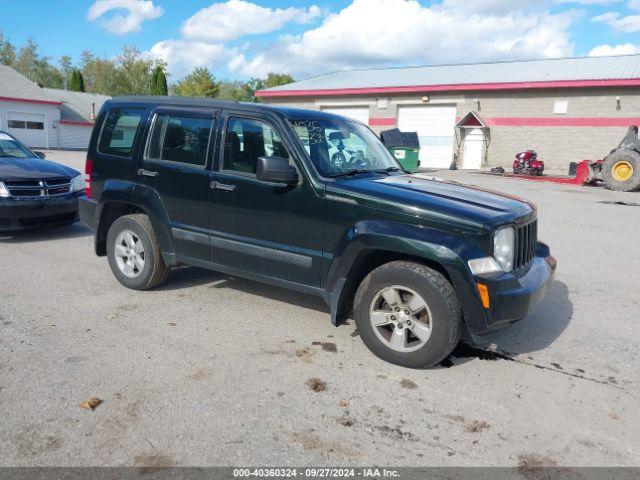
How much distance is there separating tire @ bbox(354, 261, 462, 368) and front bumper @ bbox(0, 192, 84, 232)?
221 inches

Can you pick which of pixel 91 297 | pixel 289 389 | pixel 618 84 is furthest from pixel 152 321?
pixel 618 84

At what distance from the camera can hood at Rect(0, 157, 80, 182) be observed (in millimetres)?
7496

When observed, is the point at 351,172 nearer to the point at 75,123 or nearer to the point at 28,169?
the point at 28,169

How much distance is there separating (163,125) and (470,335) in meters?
3.50

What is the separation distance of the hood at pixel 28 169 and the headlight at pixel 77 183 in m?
0.08

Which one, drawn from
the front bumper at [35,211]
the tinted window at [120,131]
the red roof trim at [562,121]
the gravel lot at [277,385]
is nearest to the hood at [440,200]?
the gravel lot at [277,385]

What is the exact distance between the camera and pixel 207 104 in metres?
4.95

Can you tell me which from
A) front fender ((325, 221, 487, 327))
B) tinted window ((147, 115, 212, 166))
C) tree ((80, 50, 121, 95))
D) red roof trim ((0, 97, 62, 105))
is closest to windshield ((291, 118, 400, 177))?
front fender ((325, 221, 487, 327))

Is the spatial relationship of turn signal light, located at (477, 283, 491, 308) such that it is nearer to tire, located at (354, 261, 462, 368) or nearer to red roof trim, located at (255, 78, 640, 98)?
tire, located at (354, 261, 462, 368)

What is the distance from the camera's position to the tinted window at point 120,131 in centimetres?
540

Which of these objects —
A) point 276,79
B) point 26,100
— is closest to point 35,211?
point 26,100

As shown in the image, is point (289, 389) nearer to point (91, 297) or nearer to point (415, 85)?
point (91, 297)

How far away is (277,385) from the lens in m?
3.59

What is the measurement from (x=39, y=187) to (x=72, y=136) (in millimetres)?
37795
